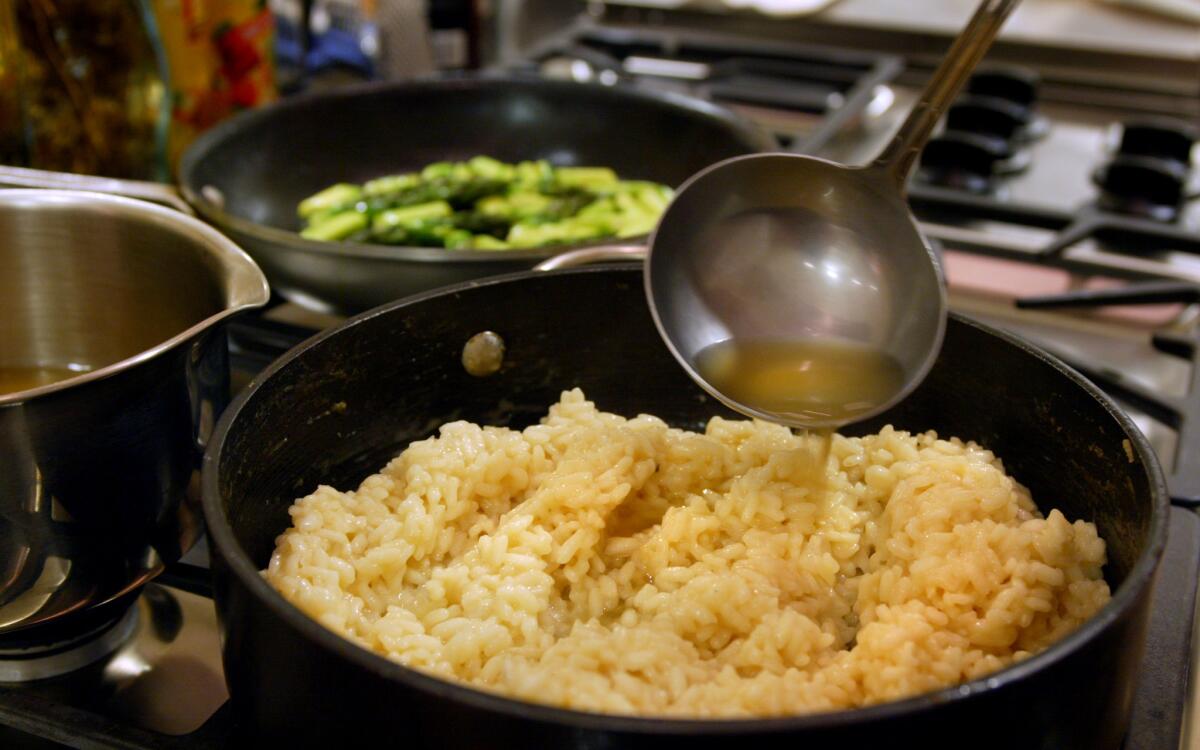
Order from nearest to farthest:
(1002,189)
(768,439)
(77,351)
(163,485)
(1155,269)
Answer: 1. (163,485)
2. (768,439)
3. (77,351)
4. (1155,269)
5. (1002,189)

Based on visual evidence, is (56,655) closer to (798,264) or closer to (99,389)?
(99,389)

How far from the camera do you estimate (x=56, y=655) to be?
1073 mm

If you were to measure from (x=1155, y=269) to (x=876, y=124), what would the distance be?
826mm

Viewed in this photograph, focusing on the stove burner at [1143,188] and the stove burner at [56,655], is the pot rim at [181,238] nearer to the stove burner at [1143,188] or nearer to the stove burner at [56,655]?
the stove burner at [56,655]

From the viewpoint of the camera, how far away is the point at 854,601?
3.48ft

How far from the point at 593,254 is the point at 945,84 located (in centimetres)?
49

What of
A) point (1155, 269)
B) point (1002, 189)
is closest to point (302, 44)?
point (1002, 189)

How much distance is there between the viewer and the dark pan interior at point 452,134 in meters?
2.00

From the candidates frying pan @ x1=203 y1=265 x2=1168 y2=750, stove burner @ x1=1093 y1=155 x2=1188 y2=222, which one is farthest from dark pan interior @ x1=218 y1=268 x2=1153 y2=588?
stove burner @ x1=1093 y1=155 x2=1188 y2=222

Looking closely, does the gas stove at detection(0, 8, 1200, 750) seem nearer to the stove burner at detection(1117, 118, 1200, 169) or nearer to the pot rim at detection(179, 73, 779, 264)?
the stove burner at detection(1117, 118, 1200, 169)

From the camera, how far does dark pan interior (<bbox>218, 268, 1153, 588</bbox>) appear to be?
39.4 inches

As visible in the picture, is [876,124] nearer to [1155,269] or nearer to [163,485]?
[1155,269]

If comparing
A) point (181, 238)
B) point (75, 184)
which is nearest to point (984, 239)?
point (181, 238)

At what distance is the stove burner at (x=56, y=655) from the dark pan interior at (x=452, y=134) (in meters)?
0.98
